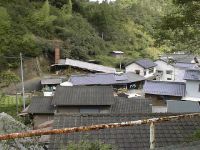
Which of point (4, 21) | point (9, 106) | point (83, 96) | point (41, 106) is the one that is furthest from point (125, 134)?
point (4, 21)

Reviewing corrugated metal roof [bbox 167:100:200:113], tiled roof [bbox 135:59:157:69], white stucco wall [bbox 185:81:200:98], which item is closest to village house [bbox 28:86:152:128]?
corrugated metal roof [bbox 167:100:200:113]

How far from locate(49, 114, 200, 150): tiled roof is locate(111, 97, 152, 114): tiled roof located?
8783 millimetres

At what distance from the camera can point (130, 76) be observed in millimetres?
32594

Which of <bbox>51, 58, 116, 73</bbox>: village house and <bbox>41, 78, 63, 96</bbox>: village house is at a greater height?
<bbox>51, 58, 116, 73</bbox>: village house

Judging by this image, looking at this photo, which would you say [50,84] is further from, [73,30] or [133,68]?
[73,30]

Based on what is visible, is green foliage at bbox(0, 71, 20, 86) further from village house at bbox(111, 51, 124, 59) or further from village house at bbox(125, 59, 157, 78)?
village house at bbox(111, 51, 124, 59)

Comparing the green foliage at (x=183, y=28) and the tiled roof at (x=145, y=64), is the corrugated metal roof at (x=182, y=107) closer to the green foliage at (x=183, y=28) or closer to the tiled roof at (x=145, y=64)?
the green foliage at (x=183, y=28)

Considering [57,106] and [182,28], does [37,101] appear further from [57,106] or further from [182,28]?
[182,28]

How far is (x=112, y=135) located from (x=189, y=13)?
3309 mm

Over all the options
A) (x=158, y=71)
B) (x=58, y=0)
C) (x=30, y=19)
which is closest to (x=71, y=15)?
(x=58, y=0)

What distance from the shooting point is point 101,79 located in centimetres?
2916

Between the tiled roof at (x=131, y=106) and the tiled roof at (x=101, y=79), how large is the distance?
363 inches

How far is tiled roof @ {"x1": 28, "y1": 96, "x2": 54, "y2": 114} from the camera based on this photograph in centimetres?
1902

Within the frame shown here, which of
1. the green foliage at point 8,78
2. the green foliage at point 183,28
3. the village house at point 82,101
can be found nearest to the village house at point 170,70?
the green foliage at point 8,78
